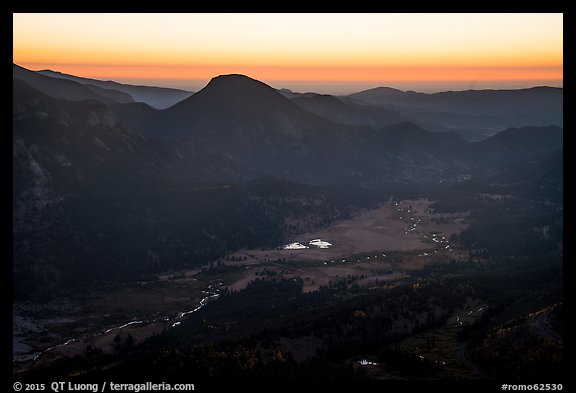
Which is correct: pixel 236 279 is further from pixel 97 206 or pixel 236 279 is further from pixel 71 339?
pixel 71 339

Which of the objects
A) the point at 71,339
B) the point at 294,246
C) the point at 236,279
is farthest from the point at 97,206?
the point at 71,339

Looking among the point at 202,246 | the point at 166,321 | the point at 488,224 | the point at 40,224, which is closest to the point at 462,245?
the point at 488,224

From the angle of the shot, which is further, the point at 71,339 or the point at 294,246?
the point at 294,246

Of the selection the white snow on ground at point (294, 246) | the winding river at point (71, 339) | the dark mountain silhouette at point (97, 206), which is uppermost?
the dark mountain silhouette at point (97, 206)

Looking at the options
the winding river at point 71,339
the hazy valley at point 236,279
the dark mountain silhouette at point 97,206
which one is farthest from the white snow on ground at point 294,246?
the winding river at point 71,339

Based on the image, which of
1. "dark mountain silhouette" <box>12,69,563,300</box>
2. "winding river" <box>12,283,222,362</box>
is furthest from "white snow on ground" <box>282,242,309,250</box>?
"winding river" <box>12,283,222,362</box>

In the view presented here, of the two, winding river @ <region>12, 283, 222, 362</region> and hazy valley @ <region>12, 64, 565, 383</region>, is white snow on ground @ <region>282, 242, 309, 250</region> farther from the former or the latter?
winding river @ <region>12, 283, 222, 362</region>

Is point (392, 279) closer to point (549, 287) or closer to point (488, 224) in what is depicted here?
point (549, 287)

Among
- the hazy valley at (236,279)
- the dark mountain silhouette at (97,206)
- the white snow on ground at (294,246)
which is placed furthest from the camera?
the white snow on ground at (294,246)

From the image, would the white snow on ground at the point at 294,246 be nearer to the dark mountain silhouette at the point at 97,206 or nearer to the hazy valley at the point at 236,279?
the hazy valley at the point at 236,279

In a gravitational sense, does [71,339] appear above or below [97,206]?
below

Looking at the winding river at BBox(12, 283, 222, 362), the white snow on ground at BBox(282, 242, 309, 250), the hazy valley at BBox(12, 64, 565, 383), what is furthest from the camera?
the white snow on ground at BBox(282, 242, 309, 250)
